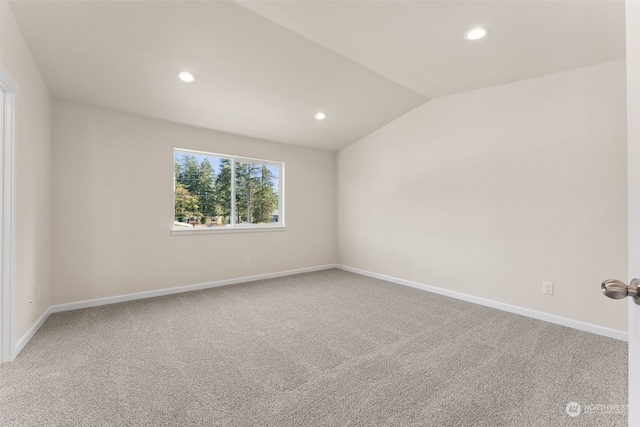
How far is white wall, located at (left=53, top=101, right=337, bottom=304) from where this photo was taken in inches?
124

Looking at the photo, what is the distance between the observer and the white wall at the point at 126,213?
316 centimetres

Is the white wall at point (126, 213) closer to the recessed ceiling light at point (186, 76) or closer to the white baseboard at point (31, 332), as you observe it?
the white baseboard at point (31, 332)

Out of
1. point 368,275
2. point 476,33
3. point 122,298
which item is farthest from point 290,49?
point 368,275

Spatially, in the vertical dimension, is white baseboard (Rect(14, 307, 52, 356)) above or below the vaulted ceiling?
below

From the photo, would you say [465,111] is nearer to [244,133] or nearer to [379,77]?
[379,77]

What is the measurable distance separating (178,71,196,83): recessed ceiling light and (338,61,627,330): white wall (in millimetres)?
2855

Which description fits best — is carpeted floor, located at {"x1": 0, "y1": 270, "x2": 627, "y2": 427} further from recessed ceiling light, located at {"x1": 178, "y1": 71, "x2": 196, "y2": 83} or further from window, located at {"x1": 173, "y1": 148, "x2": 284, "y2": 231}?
recessed ceiling light, located at {"x1": 178, "y1": 71, "x2": 196, "y2": 83}

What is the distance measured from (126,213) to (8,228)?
4.68 feet

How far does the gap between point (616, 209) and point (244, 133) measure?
169 inches

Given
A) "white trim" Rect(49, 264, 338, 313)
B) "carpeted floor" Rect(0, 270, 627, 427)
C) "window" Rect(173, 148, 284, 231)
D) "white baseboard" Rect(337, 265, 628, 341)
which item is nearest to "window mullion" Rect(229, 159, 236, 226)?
"window" Rect(173, 148, 284, 231)

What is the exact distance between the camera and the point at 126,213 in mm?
3488

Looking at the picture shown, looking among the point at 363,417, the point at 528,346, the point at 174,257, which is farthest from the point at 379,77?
the point at 174,257

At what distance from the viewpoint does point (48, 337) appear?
249 centimetres

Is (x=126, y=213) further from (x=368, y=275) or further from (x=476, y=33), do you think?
(x=476, y=33)
